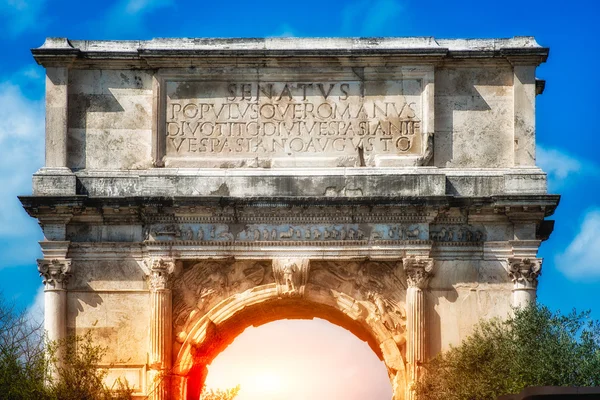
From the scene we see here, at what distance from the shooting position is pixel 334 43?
30.6 meters

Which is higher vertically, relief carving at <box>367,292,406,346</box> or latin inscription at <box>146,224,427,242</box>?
latin inscription at <box>146,224,427,242</box>

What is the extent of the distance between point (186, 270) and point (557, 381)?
7527mm

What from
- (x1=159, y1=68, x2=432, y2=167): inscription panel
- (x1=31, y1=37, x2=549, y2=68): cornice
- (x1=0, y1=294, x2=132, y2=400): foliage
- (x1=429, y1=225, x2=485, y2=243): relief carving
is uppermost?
(x1=31, y1=37, x2=549, y2=68): cornice

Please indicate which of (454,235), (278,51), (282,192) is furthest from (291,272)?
(278,51)

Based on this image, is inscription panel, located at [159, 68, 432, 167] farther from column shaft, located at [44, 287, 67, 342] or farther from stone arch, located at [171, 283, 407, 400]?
column shaft, located at [44, 287, 67, 342]

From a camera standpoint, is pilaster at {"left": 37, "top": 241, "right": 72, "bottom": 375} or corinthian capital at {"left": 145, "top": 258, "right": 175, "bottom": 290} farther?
pilaster at {"left": 37, "top": 241, "right": 72, "bottom": 375}

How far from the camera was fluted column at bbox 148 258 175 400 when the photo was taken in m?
29.2

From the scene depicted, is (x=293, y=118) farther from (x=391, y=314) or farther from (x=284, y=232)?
(x=391, y=314)

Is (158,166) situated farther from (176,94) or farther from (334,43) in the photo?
(334,43)

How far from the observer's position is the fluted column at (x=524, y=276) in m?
29.5

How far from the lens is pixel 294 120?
30.6 meters

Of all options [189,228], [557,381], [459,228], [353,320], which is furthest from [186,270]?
[557,381]

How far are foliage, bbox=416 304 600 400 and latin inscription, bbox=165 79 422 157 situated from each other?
413cm

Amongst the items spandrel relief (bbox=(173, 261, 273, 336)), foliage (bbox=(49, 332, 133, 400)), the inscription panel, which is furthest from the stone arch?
the inscription panel
